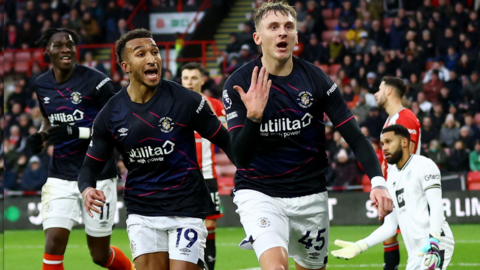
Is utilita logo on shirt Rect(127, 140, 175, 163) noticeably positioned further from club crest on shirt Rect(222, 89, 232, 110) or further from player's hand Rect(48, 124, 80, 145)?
player's hand Rect(48, 124, 80, 145)

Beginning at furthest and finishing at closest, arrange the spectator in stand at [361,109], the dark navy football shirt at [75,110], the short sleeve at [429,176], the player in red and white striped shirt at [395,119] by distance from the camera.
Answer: the spectator in stand at [361,109]
the player in red and white striped shirt at [395,119]
the dark navy football shirt at [75,110]
the short sleeve at [429,176]

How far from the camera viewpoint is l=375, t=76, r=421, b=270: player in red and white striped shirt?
754 cm

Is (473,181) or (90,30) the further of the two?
(90,30)

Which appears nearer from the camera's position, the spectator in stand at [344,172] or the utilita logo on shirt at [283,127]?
the utilita logo on shirt at [283,127]

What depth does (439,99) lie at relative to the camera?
55.2ft

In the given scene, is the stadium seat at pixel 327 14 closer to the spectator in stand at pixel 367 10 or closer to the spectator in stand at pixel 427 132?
the spectator in stand at pixel 367 10

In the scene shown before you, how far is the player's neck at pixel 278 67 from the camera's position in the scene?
491 centimetres

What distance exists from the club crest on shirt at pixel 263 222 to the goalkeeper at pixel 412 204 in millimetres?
1422

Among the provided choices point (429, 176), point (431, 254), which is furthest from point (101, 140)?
point (429, 176)

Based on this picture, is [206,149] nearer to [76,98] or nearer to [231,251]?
[76,98]

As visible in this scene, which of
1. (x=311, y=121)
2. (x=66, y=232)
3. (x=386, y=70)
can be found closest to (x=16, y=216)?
(x=66, y=232)

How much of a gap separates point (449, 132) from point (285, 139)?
11817 millimetres

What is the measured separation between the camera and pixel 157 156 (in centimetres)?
496

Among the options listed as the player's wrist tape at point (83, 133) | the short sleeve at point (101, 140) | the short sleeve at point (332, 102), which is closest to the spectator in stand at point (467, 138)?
the player's wrist tape at point (83, 133)
